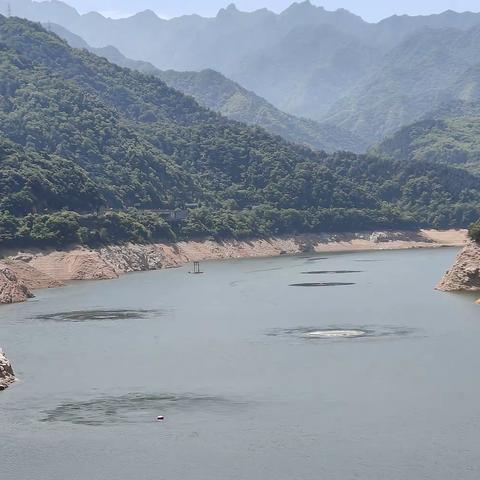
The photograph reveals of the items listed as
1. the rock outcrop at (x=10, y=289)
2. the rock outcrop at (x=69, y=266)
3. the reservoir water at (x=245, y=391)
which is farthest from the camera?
the rock outcrop at (x=69, y=266)

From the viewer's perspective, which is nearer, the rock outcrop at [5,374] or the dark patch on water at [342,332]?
the rock outcrop at [5,374]

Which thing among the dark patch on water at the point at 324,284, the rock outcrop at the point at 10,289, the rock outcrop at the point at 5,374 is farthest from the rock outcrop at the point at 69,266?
the rock outcrop at the point at 5,374

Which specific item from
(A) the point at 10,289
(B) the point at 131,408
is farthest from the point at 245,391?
(A) the point at 10,289

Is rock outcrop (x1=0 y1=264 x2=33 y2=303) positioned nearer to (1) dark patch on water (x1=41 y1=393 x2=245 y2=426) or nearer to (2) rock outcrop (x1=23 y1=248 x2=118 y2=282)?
(2) rock outcrop (x1=23 y1=248 x2=118 y2=282)

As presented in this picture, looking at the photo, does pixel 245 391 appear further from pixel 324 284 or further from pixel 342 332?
pixel 324 284

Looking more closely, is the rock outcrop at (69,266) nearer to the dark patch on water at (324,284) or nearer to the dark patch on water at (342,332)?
the dark patch on water at (324,284)

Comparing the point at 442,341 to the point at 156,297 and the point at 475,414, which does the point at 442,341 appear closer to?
the point at 475,414

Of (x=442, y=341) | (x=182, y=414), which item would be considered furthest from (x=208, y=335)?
(x=182, y=414)
